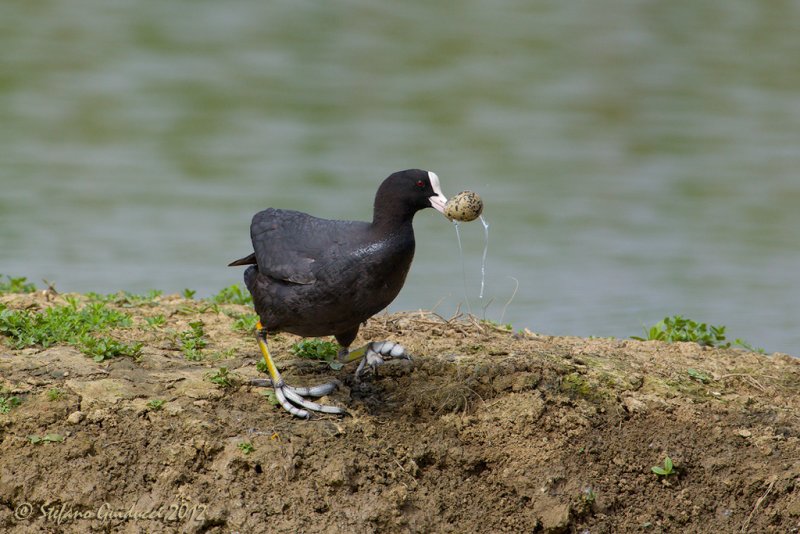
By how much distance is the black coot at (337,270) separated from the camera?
15.9 ft

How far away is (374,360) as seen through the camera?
529 cm

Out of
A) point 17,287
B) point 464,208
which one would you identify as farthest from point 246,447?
point 17,287

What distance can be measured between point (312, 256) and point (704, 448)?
207cm

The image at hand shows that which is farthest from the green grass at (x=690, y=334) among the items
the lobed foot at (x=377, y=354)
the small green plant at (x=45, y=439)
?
the small green plant at (x=45, y=439)

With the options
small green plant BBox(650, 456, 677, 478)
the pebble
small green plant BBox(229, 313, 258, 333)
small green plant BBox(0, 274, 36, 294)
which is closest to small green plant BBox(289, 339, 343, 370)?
small green plant BBox(229, 313, 258, 333)

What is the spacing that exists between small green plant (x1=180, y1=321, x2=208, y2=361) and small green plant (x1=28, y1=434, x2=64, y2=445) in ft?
3.14

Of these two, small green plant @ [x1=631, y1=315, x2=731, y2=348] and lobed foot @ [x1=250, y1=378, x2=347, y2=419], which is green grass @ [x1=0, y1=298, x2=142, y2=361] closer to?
lobed foot @ [x1=250, y1=378, x2=347, y2=419]

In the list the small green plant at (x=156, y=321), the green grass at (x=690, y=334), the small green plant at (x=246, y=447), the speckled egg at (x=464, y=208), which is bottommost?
the small green plant at (x=156, y=321)

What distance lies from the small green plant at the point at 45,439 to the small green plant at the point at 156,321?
4.36 ft

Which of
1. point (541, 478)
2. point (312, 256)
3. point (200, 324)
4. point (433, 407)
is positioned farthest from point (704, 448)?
A: point (200, 324)

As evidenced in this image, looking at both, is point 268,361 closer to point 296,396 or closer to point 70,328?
point 296,396

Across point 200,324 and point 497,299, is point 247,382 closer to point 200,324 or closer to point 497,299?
point 200,324

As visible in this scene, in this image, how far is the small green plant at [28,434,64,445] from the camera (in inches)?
181

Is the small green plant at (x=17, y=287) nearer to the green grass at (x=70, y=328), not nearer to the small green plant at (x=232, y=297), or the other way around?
the green grass at (x=70, y=328)
